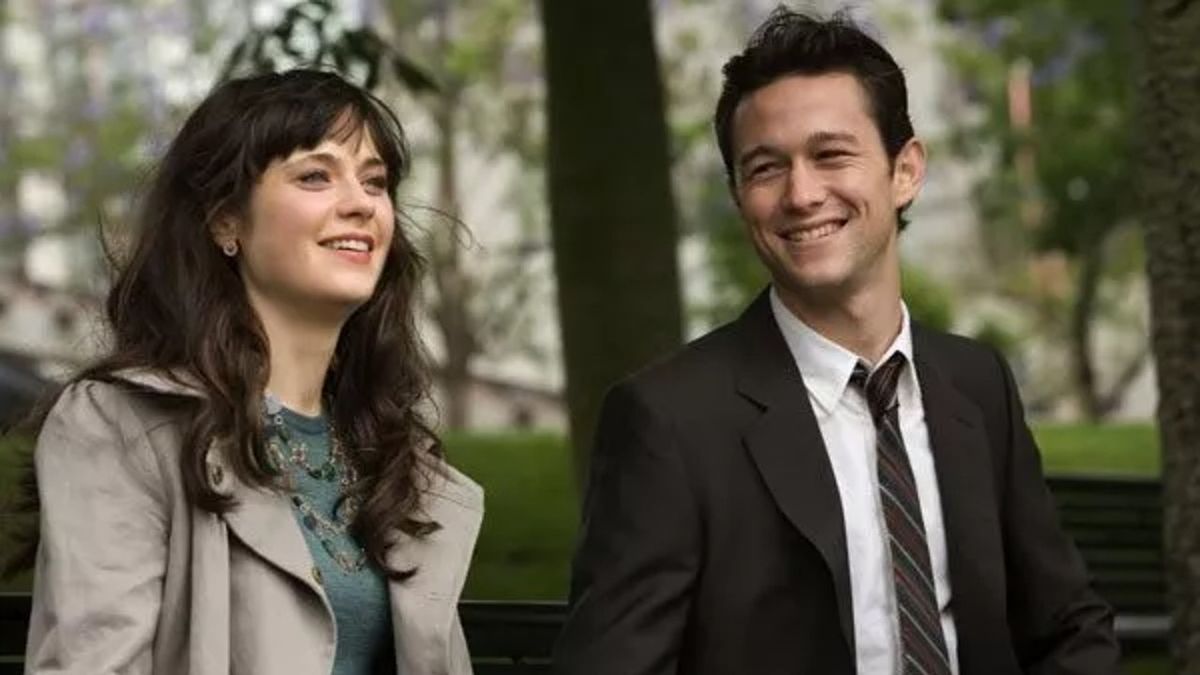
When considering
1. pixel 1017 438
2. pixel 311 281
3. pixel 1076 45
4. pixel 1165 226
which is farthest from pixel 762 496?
pixel 1076 45

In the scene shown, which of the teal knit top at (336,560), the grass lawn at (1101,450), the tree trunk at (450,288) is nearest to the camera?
the teal knit top at (336,560)

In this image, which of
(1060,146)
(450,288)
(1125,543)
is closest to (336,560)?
(1125,543)

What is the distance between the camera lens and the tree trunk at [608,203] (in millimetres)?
10305

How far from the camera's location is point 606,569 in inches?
156

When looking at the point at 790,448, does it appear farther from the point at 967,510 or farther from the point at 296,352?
the point at 296,352

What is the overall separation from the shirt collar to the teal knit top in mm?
737

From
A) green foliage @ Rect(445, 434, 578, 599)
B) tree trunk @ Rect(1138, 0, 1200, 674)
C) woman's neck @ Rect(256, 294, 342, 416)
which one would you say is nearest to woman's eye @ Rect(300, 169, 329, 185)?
woman's neck @ Rect(256, 294, 342, 416)

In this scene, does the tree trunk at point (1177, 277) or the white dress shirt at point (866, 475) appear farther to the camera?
the tree trunk at point (1177, 277)

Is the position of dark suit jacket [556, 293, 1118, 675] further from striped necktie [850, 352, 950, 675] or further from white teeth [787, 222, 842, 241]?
white teeth [787, 222, 842, 241]

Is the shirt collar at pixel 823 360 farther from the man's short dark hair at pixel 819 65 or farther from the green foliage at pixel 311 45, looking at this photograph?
the green foliage at pixel 311 45

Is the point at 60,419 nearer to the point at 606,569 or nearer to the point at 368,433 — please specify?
the point at 368,433

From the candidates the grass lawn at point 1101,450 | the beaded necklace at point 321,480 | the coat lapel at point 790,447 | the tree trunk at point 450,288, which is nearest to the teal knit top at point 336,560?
the beaded necklace at point 321,480

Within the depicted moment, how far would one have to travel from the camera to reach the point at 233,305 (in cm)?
420

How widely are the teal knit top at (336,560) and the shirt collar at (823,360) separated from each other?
737 mm
